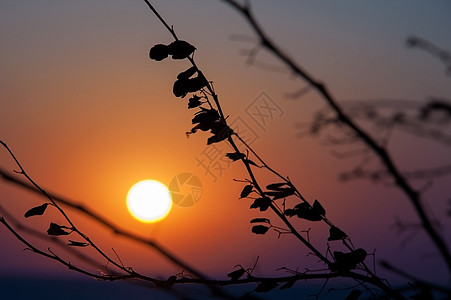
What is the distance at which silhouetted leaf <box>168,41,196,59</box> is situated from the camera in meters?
2.12

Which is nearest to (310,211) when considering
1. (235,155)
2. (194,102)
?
(235,155)

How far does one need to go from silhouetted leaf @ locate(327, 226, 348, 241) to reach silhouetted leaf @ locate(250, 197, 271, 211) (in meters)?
0.30

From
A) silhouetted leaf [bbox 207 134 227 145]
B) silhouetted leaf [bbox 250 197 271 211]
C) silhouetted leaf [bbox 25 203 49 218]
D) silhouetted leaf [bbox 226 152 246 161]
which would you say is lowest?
silhouetted leaf [bbox 25 203 49 218]

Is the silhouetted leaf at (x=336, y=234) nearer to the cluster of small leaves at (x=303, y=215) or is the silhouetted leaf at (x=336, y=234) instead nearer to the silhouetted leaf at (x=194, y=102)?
the cluster of small leaves at (x=303, y=215)

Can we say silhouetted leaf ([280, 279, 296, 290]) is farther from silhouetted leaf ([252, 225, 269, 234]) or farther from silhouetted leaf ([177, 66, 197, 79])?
silhouetted leaf ([177, 66, 197, 79])

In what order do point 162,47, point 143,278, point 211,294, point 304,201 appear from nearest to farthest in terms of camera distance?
point 211,294 < point 143,278 < point 304,201 < point 162,47

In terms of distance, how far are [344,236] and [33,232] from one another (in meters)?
1.41

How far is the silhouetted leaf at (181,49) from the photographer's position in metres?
2.12

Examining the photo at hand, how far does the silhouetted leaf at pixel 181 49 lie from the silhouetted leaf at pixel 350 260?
3.13ft

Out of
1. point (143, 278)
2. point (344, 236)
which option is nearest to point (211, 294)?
point (143, 278)

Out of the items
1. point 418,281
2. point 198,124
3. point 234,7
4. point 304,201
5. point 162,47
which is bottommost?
point 418,281

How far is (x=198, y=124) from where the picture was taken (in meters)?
2.28

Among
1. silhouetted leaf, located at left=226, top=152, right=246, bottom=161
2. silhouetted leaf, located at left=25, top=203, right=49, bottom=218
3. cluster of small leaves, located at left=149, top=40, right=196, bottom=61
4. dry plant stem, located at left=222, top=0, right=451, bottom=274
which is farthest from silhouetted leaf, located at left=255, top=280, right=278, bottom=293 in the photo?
dry plant stem, located at left=222, top=0, right=451, bottom=274

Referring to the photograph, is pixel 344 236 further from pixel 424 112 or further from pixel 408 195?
pixel 408 195
